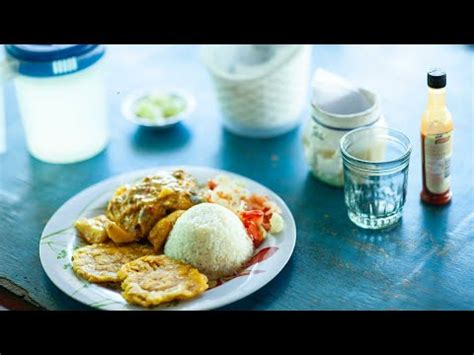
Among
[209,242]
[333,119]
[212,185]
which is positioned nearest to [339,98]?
[333,119]

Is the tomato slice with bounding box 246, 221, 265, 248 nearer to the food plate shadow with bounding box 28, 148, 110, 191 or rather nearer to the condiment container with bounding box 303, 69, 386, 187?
the condiment container with bounding box 303, 69, 386, 187

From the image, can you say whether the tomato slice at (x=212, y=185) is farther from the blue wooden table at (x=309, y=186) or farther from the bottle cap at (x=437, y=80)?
the bottle cap at (x=437, y=80)

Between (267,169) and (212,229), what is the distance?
42 cm

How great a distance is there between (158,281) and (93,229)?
241 mm

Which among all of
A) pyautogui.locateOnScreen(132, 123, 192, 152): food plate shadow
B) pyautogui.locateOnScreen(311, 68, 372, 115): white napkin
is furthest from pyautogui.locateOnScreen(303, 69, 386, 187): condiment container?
pyautogui.locateOnScreen(132, 123, 192, 152): food plate shadow

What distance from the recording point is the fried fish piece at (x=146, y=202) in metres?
1.76

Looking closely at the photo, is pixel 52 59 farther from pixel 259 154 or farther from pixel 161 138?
pixel 259 154

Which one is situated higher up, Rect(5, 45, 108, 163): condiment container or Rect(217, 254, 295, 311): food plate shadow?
Rect(5, 45, 108, 163): condiment container

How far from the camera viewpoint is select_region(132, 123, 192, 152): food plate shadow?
7.20ft

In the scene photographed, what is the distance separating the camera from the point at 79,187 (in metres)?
2.03

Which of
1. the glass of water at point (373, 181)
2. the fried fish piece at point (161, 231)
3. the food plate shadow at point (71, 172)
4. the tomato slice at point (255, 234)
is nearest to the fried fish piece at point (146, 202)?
the fried fish piece at point (161, 231)

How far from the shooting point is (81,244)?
180 cm
